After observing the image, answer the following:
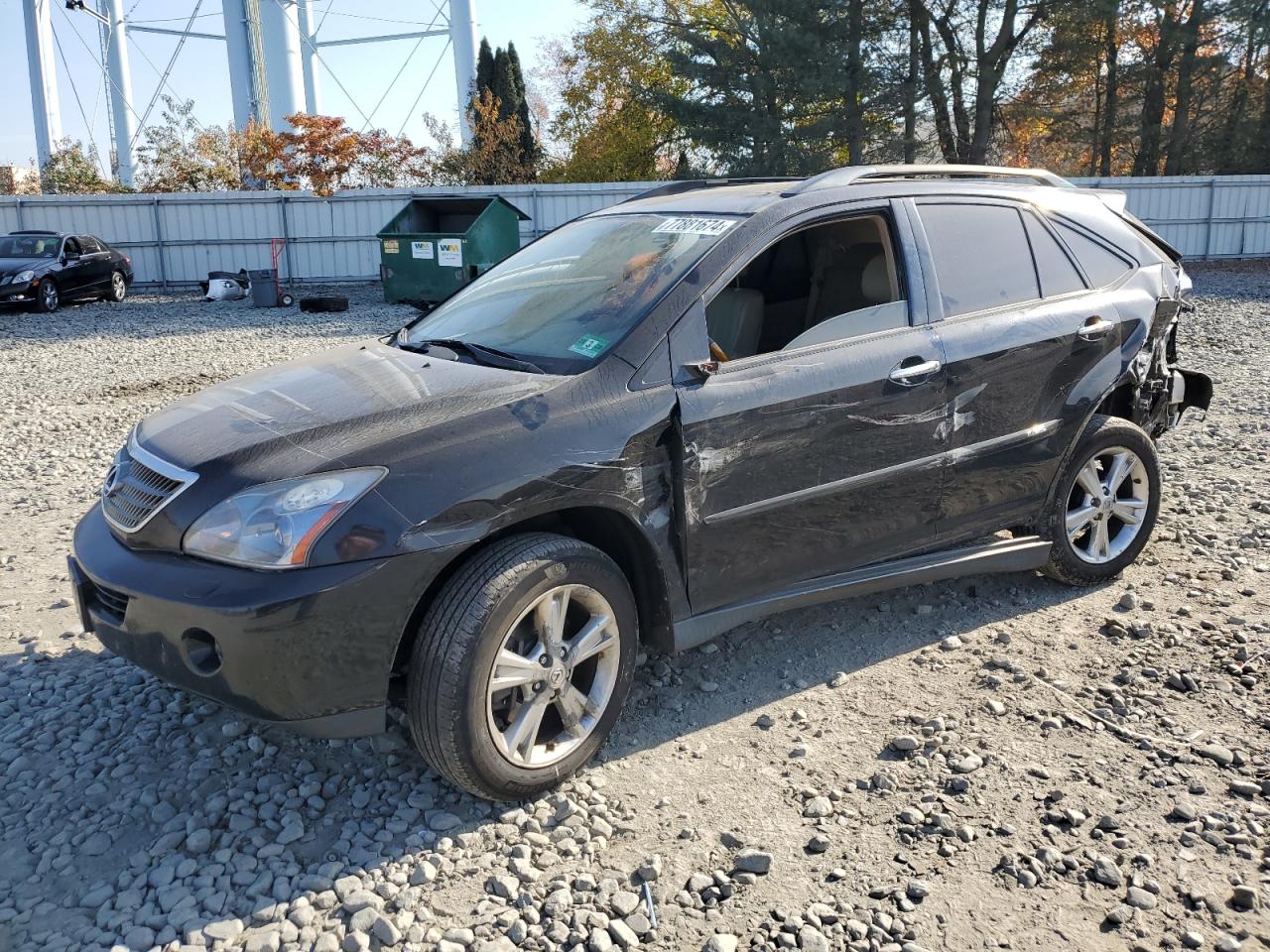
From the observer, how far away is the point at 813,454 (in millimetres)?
3680

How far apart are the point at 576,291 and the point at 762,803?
1.92m

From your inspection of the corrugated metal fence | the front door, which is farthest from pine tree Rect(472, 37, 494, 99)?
the front door

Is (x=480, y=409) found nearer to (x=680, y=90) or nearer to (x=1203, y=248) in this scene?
(x=1203, y=248)

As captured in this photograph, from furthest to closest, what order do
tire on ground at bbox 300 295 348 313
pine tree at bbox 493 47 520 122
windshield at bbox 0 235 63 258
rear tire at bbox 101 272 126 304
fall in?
pine tree at bbox 493 47 520 122, rear tire at bbox 101 272 126 304, windshield at bbox 0 235 63 258, tire on ground at bbox 300 295 348 313

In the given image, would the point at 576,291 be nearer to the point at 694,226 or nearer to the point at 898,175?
the point at 694,226

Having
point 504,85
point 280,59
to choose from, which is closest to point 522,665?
point 280,59

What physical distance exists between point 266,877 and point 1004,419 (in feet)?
10.3

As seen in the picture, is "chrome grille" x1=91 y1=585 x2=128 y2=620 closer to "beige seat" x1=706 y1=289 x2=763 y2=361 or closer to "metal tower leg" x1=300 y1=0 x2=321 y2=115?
"beige seat" x1=706 y1=289 x2=763 y2=361

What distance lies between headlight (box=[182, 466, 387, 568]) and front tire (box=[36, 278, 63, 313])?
1849 centimetres

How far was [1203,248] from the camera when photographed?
25.1 m

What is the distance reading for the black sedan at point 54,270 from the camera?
723 inches

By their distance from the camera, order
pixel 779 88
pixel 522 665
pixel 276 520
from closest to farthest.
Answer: pixel 276 520 < pixel 522 665 < pixel 779 88

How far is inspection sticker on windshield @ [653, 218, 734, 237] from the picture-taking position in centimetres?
380

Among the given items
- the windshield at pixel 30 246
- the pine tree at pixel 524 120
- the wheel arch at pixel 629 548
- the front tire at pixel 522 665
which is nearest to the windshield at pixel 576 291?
the wheel arch at pixel 629 548
